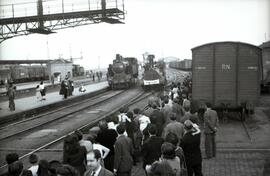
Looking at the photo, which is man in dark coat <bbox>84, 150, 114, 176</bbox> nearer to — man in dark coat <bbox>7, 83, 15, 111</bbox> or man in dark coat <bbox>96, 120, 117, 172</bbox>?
man in dark coat <bbox>96, 120, 117, 172</bbox>

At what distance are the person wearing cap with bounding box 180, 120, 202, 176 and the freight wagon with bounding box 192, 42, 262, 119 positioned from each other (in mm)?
9949

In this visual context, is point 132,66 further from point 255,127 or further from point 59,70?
point 255,127

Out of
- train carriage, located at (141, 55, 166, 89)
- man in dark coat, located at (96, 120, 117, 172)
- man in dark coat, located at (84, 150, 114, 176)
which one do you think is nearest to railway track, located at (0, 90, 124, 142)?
man in dark coat, located at (96, 120, 117, 172)

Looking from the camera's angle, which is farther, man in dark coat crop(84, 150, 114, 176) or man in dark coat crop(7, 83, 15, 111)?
man in dark coat crop(7, 83, 15, 111)

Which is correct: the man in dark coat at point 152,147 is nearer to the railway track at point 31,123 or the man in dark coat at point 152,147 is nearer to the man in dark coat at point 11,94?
the railway track at point 31,123

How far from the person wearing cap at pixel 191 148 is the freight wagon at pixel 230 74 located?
995 centimetres

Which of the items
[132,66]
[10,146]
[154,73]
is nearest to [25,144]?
[10,146]

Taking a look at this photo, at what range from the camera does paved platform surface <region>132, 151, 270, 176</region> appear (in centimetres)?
1013

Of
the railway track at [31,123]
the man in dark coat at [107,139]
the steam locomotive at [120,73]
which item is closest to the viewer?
the man in dark coat at [107,139]

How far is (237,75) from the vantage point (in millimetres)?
18375

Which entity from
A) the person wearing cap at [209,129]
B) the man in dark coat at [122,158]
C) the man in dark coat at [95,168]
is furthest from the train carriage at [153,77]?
the man in dark coat at [95,168]

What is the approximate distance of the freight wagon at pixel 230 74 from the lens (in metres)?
18.2

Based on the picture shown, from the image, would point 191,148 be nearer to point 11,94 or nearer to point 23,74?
point 11,94

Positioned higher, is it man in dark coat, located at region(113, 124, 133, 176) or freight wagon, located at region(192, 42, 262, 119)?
freight wagon, located at region(192, 42, 262, 119)
